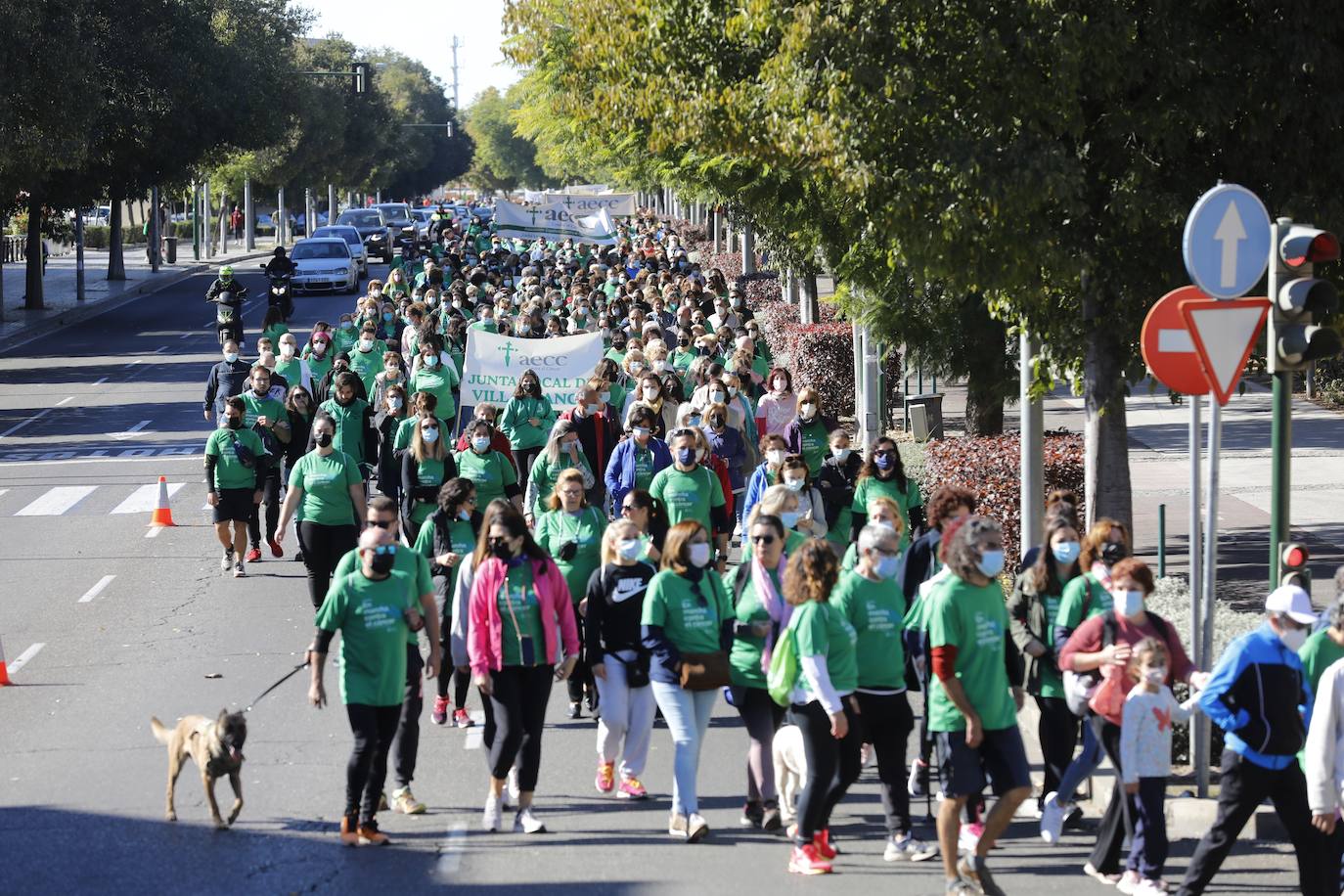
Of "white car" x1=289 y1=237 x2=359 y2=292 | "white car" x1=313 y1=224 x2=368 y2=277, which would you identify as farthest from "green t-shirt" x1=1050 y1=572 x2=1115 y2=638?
"white car" x1=313 y1=224 x2=368 y2=277

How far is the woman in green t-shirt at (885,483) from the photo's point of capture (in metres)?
12.0

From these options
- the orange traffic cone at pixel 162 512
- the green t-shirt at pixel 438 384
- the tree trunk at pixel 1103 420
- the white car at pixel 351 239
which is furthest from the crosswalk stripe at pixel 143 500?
the white car at pixel 351 239

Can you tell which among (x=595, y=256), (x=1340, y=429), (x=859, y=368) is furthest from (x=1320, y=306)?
(x=595, y=256)

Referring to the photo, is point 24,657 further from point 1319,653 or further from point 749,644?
point 1319,653

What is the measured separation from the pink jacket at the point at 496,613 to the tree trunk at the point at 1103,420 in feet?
15.3

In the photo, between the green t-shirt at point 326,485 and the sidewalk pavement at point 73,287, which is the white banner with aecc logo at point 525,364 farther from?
the sidewalk pavement at point 73,287

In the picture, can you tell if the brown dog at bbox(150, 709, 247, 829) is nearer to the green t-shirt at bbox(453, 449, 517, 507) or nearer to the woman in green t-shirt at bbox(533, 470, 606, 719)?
the woman in green t-shirt at bbox(533, 470, 606, 719)

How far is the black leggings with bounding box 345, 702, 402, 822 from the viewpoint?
28.7 ft

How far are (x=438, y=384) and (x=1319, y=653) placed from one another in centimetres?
1133

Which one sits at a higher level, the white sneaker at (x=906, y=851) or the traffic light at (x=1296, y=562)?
the traffic light at (x=1296, y=562)

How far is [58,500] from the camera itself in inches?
812

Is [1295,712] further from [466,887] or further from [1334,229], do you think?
[1334,229]

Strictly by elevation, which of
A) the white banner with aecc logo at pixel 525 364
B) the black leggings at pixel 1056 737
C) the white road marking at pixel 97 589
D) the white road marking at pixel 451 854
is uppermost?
the white banner with aecc logo at pixel 525 364

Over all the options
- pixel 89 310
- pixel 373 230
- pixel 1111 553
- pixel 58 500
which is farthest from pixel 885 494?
pixel 373 230
